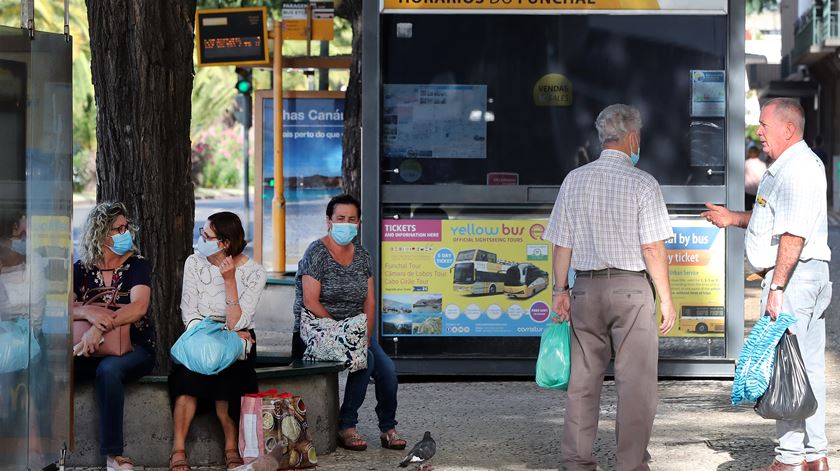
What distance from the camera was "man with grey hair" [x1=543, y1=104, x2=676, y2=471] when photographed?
6.31 meters

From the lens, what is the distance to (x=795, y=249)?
6270 mm

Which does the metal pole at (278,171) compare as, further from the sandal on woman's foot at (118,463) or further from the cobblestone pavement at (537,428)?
the sandal on woman's foot at (118,463)

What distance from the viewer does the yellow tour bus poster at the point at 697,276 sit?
9602mm

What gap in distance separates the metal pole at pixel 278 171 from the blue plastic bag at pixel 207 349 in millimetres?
9862

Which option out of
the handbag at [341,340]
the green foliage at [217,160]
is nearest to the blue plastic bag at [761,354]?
the handbag at [341,340]

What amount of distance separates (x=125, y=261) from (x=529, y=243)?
333 centimetres

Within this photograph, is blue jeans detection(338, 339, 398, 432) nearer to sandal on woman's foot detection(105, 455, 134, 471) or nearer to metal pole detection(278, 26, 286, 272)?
sandal on woman's foot detection(105, 455, 134, 471)

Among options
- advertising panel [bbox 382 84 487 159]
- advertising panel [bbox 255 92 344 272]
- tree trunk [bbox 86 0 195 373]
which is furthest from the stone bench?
advertising panel [bbox 255 92 344 272]

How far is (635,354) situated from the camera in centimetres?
634

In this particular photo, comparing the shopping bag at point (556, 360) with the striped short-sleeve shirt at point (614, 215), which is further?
the shopping bag at point (556, 360)

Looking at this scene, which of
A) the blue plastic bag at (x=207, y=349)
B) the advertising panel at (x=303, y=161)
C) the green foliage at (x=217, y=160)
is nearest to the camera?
the blue plastic bag at (x=207, y=349)

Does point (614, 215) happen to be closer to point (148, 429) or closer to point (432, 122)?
point (148, 429)

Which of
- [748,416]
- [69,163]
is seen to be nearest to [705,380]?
[748,416]

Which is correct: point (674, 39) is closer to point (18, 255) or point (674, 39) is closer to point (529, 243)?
point (529, 243)
